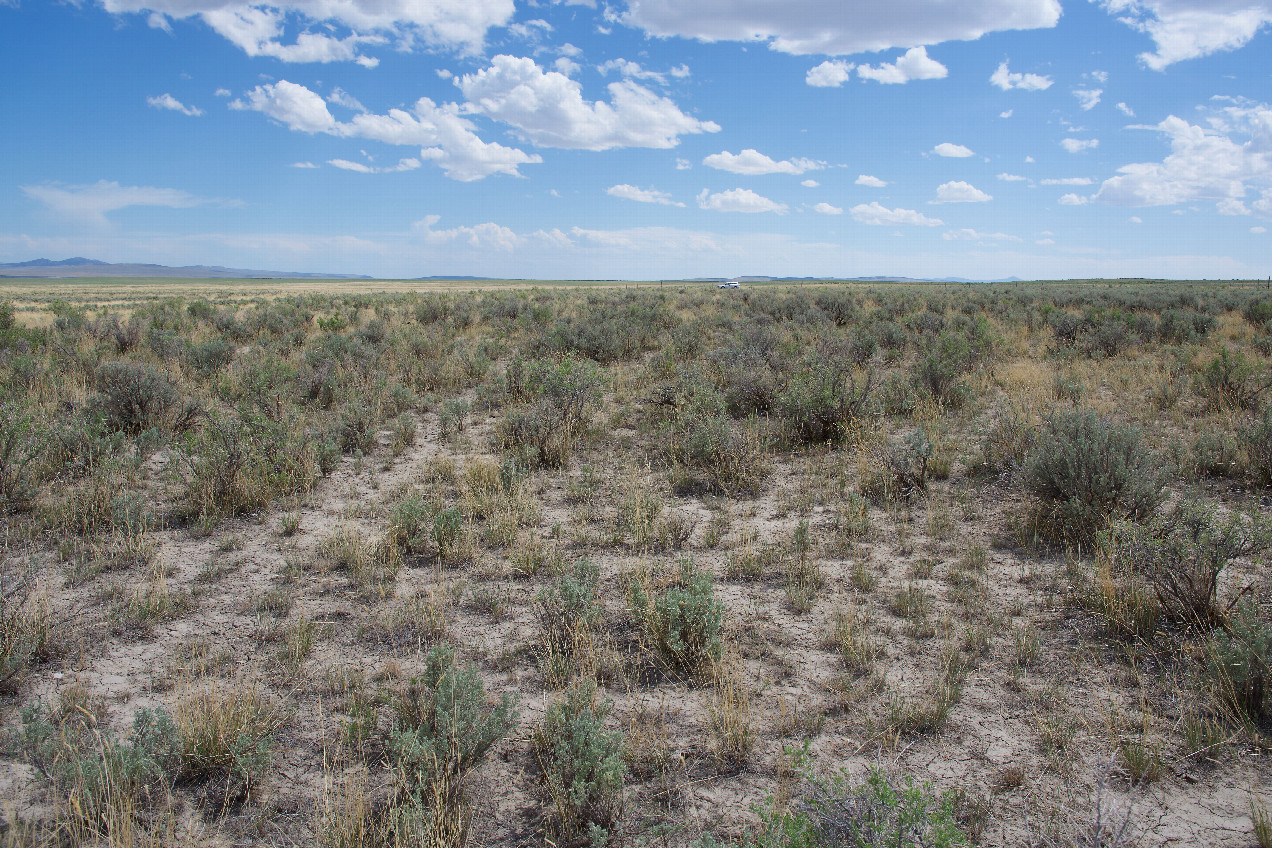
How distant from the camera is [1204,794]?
291cm

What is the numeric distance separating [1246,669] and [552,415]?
6617 millimetres

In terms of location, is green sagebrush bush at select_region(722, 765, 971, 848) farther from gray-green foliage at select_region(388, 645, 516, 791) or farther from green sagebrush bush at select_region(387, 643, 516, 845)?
gray-green foliage at select_region(388, 645, 516, 791)

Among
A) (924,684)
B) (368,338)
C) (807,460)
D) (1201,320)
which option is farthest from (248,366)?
(1201,320)

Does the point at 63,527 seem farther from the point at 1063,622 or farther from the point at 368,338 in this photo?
the point at 368,338

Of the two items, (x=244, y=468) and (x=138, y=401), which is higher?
(x=138, y=401)

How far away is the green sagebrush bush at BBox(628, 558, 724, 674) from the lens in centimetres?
398

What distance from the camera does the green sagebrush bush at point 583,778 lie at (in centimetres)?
284

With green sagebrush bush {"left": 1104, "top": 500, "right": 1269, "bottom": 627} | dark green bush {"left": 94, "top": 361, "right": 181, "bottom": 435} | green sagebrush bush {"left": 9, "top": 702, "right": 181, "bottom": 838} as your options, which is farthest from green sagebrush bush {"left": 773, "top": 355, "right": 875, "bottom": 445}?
dark green bush {"left": 94, "top": 361, "right": 181, "bottom": 435}

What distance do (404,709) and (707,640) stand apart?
5.81 ft

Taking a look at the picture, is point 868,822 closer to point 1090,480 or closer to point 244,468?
point 1090,480

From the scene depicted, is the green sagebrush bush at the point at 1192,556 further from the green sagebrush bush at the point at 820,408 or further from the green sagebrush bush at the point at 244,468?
the green sagebrush bush at the point at 244,468

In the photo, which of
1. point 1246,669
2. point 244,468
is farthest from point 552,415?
point 1246,669

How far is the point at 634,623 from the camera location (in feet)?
14.6

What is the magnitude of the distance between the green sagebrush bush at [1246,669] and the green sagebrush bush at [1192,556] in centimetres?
44
